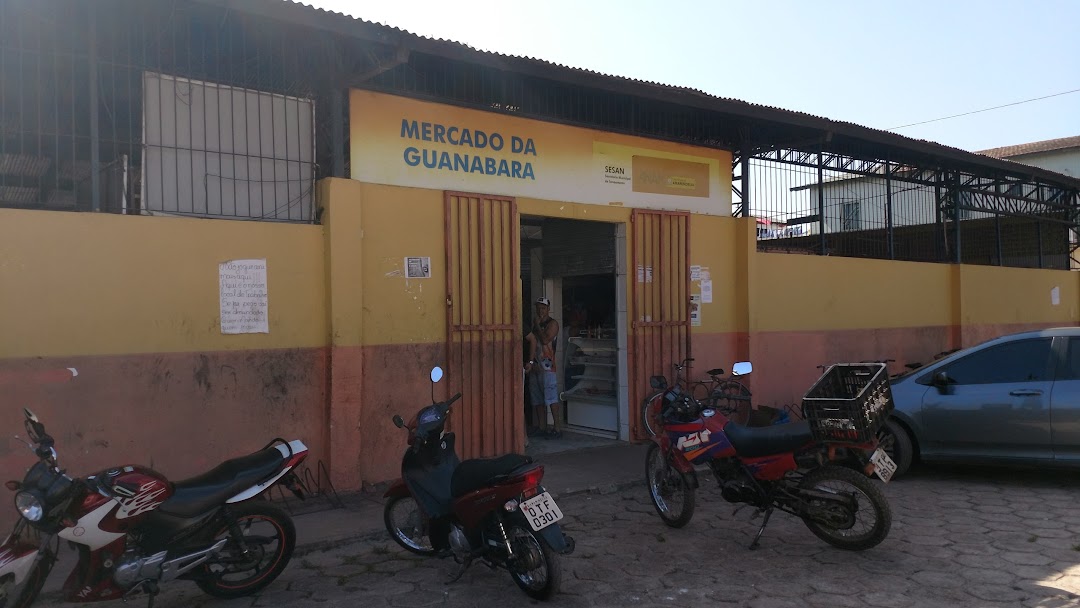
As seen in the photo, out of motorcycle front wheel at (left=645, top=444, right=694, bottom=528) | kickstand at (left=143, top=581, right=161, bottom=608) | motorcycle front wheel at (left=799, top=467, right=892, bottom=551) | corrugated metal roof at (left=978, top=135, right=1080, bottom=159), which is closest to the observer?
kickstand at (left=143, top=581, right=161, bottom=608)

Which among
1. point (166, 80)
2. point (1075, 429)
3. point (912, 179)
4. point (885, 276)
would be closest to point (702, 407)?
point (1075, 429)

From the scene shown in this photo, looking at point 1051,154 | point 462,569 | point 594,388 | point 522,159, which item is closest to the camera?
point 462,569

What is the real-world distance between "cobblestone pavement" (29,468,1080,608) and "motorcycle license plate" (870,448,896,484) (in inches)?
21.9

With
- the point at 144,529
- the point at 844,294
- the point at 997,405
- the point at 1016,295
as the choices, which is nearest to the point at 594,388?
the point at 844,294

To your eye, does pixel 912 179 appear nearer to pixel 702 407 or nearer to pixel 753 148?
pixel 753 148

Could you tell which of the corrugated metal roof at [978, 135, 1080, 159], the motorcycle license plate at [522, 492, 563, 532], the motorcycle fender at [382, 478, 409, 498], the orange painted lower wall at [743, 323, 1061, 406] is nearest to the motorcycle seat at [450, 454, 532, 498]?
the motorcycle license plate at [522, 492, 563, 532]

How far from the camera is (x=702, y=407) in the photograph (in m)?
6.01

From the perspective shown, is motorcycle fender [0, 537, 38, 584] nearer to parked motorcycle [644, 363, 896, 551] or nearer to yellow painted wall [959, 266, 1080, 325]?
parked motorcycle [644, 363, 896, 551]

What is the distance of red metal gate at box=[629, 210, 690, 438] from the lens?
381 inches

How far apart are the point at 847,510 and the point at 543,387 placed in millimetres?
5255

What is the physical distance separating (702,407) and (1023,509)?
3.01m

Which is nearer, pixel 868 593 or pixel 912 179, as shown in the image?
pixel 868 593

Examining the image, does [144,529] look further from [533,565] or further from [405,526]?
[533,565]

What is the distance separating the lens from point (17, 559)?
13.1 ft
